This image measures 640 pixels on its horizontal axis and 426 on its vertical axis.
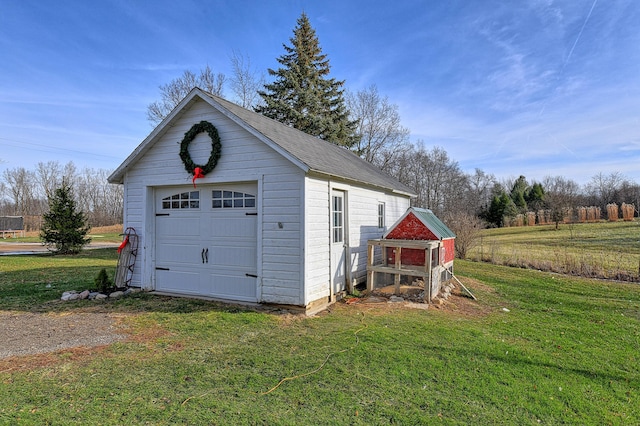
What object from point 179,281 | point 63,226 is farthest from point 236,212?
point 63,226

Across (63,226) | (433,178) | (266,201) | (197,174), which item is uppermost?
(433,178)

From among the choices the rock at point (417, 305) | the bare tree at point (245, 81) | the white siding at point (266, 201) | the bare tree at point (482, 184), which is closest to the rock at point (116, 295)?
the white siding at point (266, 201)

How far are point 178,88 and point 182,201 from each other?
20.2m

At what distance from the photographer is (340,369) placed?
398 cm

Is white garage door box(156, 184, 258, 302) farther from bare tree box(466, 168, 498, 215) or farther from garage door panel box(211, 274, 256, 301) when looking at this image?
bare tree box(466, 168, 498, 215)

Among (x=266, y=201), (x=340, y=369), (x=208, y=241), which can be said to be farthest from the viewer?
(x=208, y=241)

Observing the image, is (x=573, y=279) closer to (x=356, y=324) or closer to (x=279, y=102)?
(x=356, y=324)

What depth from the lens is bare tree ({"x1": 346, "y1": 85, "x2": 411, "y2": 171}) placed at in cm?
2930

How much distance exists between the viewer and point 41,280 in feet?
32.2

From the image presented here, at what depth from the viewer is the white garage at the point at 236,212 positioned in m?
6.45

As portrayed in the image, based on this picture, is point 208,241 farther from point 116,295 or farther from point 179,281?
point 116,295

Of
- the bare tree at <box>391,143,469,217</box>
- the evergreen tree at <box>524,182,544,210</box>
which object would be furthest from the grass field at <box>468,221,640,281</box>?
the evergreen tree at <box>524,182,544,210</box>

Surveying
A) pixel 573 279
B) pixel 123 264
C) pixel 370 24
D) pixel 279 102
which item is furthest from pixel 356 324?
pixel 279 102

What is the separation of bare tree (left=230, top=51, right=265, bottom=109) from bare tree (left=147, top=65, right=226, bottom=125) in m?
1.03
